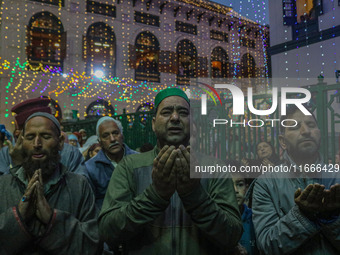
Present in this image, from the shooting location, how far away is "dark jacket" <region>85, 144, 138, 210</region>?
360 cm

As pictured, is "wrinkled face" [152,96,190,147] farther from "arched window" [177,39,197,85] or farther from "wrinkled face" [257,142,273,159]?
"arched window" [177,39,197,85]

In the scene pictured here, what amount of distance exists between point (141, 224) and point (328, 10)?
12075 millimetres

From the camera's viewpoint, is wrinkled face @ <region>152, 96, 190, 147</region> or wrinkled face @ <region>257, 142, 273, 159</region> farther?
wrinkled face @ <region>257, 142, 273, 159</region>

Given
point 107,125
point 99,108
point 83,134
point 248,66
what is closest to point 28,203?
point 107,125

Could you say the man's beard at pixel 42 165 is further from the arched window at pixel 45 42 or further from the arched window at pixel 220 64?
the arched window at pixel 220 64

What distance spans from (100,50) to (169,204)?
1721 centimetres

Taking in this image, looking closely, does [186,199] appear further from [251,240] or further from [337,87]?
[337,87]

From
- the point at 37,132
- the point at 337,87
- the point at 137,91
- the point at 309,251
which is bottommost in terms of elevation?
the point at 309,251

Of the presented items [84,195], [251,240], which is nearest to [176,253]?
[84,195]

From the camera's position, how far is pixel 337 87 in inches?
152

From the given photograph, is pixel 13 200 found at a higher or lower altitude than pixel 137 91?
lower

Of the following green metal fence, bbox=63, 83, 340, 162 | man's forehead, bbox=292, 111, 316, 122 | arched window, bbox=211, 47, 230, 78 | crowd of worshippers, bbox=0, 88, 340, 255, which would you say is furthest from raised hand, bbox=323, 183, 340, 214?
arched window, bbox=211, 47, 230, 78

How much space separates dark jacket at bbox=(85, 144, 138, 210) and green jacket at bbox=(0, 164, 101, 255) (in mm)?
1195

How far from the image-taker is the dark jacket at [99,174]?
3.60 metres
